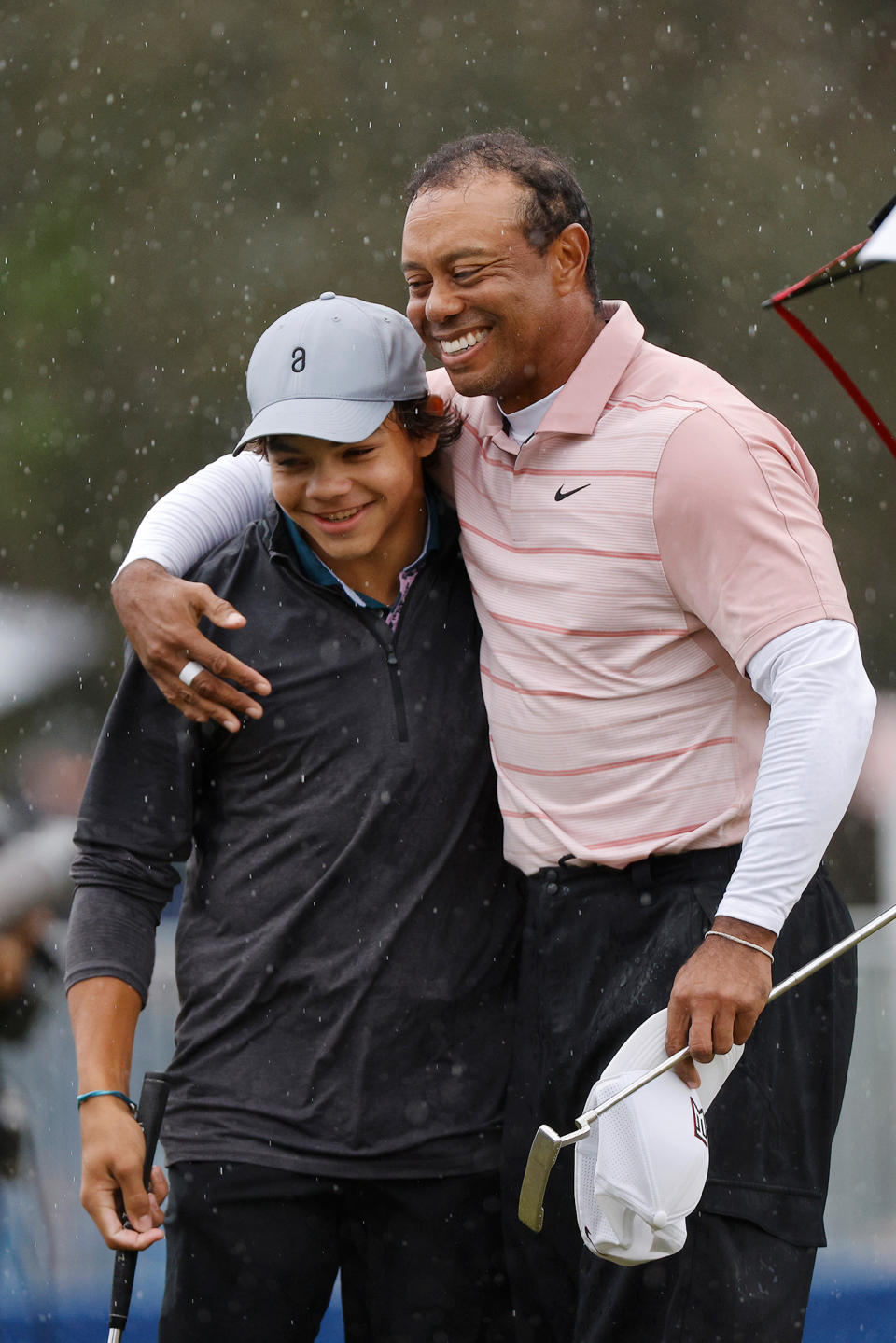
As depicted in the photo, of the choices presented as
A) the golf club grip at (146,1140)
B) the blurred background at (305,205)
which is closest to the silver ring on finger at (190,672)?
the golf club grip at (146,1140)

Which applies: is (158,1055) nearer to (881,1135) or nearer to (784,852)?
(881,1135)

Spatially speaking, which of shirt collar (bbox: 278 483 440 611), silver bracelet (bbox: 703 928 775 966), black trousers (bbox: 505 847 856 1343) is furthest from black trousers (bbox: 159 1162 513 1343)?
shirt collar (bbox: 278 483 440 611)

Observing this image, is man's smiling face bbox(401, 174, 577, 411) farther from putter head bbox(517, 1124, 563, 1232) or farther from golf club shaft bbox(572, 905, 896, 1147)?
putter head bbox(517, 1124, 563, 1232)

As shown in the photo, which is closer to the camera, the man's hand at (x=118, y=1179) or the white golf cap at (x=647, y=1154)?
the white golf cap at (x=647, y=1154)

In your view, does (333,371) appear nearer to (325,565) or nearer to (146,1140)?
(325,565)

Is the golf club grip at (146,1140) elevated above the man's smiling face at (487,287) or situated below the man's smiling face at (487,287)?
below

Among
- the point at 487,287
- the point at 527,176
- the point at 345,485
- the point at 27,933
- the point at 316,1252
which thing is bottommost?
the point at 27,933

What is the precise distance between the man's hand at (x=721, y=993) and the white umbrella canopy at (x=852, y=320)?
0.75m

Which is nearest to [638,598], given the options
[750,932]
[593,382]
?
[593,382]

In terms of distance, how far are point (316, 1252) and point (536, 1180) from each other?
457 mm

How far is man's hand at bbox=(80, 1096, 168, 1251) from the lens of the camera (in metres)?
2.17

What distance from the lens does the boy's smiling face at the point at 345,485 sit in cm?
227

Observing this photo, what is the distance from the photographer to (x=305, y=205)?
5508mm

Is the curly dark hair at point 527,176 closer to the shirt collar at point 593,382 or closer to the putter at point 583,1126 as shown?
the shirt collar at point 593,382
